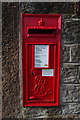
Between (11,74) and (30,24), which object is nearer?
(30,24)

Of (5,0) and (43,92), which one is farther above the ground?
(5,0)

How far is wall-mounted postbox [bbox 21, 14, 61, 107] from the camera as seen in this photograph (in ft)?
7.52

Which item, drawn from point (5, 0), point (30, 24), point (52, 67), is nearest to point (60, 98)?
point (52, 67)

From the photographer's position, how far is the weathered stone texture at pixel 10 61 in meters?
2.38

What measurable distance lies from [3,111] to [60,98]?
101 centimetres

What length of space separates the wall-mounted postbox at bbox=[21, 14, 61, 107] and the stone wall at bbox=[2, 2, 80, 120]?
0.12 m

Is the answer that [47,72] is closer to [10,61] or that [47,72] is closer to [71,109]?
[10,61]

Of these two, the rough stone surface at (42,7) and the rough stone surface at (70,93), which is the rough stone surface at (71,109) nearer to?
the rough stone surface at (70,93)

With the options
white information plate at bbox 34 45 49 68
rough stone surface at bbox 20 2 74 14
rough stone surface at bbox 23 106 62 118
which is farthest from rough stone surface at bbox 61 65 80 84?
rough stone surface at bbox 20 2 74 14

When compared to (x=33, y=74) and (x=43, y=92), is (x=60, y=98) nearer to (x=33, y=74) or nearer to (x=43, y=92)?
(x=43, y=92)

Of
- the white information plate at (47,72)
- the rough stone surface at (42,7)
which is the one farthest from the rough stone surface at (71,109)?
the rough stone surface at (42,7)

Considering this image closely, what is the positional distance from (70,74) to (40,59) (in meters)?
0.58

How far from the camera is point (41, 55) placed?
235 cm

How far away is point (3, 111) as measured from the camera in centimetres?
257
